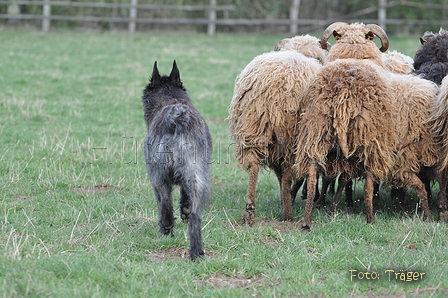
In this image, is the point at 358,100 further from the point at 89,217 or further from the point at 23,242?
the point at 23,242

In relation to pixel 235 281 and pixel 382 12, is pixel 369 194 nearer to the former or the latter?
pixel 235 281

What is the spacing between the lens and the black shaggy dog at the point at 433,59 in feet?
23.6

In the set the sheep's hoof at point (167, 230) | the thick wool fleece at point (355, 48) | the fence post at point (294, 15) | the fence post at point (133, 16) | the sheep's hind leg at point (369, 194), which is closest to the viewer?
the sheep's hoof at point (167, 230)

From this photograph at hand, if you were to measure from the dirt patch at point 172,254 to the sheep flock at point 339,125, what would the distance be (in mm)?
1114

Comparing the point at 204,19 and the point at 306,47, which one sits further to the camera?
the point at 204,19

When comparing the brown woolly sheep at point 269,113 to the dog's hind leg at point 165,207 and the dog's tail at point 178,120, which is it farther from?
the dog's tail at point 178,120

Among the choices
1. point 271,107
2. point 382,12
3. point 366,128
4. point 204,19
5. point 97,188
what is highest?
point 382,12

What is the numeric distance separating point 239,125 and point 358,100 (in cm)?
142

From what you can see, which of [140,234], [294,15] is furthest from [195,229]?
[294,15]

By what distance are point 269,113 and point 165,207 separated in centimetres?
172


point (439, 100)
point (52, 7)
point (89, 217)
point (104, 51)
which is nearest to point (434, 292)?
point (439, 100)

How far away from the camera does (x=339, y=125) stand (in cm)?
584

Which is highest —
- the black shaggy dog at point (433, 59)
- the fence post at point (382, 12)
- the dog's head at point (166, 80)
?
the fence post at point (382, 12)

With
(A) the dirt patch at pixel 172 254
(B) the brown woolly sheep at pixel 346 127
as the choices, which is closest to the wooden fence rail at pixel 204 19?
(B) the brown woolly sheep at pixel 346 127
